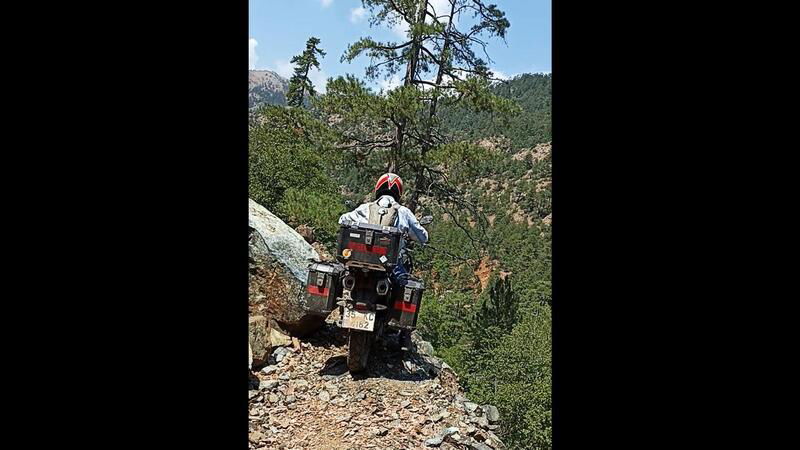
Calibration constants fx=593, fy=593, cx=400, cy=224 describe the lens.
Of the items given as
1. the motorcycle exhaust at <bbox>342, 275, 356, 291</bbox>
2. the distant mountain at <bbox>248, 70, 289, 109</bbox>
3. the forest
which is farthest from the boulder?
the distant mountain at <bbox>248, 70, 289, 109</bbox>

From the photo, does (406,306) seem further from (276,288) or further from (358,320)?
(276,288)

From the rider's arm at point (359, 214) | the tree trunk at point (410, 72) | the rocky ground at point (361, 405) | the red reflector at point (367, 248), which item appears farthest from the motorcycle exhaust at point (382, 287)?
the tree trunk at point (410, 72)

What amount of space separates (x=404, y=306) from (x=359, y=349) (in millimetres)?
520

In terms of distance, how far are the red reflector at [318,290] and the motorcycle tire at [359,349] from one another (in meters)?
0.39

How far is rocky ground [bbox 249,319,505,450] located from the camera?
14.4 ft

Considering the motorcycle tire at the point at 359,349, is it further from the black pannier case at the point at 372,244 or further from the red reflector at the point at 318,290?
the black pannier case at the point at 372,244

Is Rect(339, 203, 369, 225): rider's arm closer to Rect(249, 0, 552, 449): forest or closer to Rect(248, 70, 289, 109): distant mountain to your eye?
Rect(249, 0, 552, 449): forest

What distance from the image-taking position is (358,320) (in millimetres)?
4758

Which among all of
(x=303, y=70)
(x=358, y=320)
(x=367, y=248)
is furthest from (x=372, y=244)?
(x=303, y=70)

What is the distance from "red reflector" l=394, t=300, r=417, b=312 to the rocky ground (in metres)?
0.60
